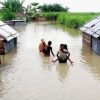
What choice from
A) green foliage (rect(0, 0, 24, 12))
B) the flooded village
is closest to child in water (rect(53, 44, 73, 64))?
the flooded village

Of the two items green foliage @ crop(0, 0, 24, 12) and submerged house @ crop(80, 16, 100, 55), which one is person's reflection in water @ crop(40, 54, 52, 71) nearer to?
submerged house @ crop(80, 16, 100, 55)

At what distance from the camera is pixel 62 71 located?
13.4m

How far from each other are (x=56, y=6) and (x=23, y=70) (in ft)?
194

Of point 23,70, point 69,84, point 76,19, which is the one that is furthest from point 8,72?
point 76,19

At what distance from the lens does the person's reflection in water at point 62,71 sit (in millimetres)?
12382

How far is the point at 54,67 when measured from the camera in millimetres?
14094

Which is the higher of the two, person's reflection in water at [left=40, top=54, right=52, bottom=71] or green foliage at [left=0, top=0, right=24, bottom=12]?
green foliage at [left=0, top=0, right=24, bottom=12]

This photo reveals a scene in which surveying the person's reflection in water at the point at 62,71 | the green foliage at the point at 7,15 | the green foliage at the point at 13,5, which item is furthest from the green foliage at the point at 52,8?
the person's reflection in water at the point at 62,71

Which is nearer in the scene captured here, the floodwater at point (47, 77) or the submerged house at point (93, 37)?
the floodwater at point (47, 77)

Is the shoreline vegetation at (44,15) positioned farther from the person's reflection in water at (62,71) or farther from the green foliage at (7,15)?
the person's reflection in water at (62,71)

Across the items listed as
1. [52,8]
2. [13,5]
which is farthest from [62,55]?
[52,8]

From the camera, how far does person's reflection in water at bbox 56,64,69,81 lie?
40.6 ft

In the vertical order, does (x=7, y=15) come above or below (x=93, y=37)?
above

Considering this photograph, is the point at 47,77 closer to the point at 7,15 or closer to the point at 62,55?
the point at 62,55
